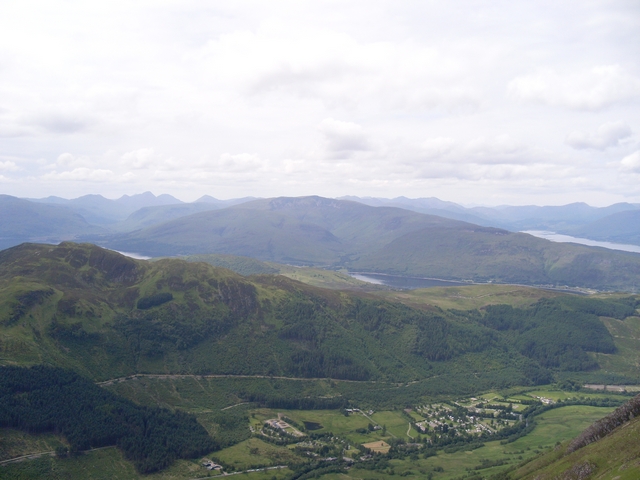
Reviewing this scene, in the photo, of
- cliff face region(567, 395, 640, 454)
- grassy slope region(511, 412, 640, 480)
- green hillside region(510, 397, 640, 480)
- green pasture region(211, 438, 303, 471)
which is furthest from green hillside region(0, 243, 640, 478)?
cliff face region(567, 395, 640, 454)

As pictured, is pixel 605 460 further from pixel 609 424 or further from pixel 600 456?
pixel 609 424

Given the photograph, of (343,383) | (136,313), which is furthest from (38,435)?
(343,383)

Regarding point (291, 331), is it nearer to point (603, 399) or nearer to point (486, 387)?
point (486, 387)

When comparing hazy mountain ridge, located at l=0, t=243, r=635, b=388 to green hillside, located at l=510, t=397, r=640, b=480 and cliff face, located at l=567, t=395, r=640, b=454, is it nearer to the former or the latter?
green hillside, located at l=510, t=397, r=640, b=480

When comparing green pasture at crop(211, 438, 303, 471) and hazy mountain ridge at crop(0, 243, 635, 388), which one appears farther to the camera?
hazy mountain ridge at crop(0, 243, 635, 388)

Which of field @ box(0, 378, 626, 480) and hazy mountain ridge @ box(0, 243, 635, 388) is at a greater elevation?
hazy mountain ridge @ box(0, 243, 635, 388)

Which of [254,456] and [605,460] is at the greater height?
[605,460]

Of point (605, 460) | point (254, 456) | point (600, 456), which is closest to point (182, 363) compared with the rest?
point (254, 456)

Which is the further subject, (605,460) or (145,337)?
(145,337)

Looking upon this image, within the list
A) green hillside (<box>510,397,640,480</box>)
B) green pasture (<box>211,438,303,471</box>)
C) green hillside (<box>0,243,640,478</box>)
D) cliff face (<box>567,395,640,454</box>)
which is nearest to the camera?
green hillside (<box>510,397,640,480</box>)
